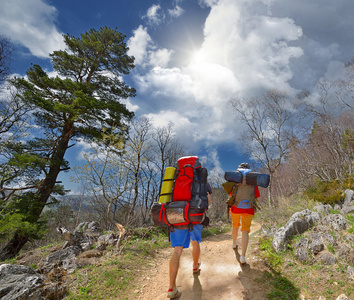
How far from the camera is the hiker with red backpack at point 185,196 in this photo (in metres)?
2.87

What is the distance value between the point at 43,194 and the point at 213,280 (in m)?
11.1

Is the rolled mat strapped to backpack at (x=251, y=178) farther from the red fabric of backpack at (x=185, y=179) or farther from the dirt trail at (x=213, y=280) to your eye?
the dirt trail at (x=213, y=280)

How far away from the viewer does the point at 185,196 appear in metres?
2.95

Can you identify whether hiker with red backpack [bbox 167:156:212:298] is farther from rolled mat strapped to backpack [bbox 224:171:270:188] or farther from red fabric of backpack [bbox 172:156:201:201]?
rolled mat strapped to backpack [bbox 224:171:270:188]

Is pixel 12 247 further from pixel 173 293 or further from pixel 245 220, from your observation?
pixel 245 220

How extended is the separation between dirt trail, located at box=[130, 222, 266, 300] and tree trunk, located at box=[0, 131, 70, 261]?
27.5ft

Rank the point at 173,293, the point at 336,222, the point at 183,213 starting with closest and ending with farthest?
the point at 183,213 < the point at 173,293 < the point at 336,222

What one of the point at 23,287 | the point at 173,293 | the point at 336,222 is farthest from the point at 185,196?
the point at 336,222

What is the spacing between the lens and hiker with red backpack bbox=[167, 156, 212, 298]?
9.41 ft

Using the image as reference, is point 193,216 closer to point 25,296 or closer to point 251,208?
point 251,208

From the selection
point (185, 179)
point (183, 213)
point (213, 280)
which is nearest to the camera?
point (183, 213)

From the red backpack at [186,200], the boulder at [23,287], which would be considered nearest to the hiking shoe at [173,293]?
the red backpack at [186,200]

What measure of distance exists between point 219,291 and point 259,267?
1.18 metres

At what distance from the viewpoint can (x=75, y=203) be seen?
27.1 metres
